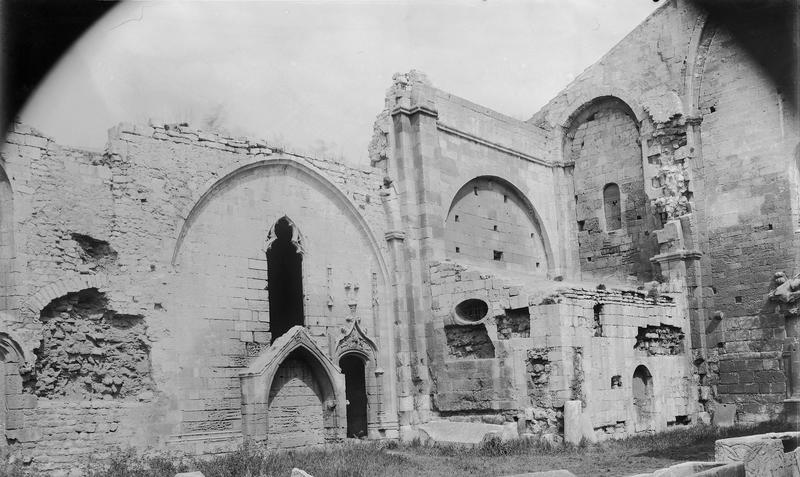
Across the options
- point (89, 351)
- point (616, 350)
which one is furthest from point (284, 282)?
point (616, 350)

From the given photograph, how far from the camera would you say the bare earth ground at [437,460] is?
11500 mm

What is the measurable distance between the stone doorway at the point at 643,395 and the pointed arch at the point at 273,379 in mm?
5988

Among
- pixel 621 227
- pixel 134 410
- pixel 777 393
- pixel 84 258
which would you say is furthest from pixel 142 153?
pixel 777 393

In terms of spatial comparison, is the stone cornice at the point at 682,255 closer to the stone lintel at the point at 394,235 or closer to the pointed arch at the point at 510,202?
the pointed arch at the point at 510,202

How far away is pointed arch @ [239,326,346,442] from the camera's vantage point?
14.7 m

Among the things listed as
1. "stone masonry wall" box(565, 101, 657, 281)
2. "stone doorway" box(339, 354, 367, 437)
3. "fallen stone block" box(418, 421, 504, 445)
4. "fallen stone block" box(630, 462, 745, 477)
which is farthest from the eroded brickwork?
"stone masonry wall" box(565, 101, 657, 281)

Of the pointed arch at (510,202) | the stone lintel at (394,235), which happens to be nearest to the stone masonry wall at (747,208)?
the pointed arch at (510,202)

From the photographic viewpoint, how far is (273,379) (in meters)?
15.4

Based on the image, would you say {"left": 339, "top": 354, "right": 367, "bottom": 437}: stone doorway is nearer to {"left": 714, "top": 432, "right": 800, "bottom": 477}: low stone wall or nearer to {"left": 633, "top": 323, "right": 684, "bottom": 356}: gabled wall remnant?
{"left": 633, "top": 323, "right": 684, "bottom": 356}: gabled wall remnant

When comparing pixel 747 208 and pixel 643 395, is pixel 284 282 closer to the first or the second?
pixel 643 395

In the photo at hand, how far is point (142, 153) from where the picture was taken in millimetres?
14172

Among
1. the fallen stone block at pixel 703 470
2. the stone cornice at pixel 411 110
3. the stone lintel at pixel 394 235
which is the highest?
the stone cornice at pixel 411 110

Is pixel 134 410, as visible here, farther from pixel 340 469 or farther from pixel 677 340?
pixel 677 340

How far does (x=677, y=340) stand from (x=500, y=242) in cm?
447
